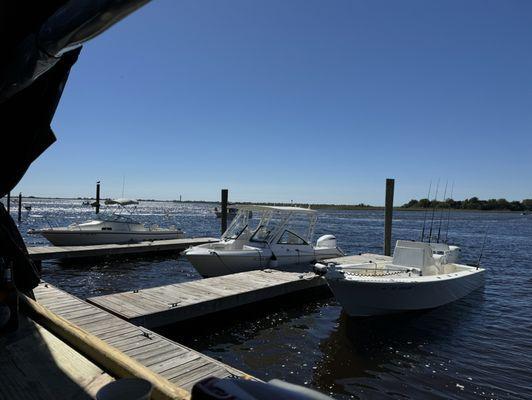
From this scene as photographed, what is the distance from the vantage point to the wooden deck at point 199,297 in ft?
27.3

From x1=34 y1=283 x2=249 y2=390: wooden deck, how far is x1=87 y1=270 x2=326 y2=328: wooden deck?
685 millimetres

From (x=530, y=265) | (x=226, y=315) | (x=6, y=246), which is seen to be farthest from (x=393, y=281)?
(x=530, y=265)

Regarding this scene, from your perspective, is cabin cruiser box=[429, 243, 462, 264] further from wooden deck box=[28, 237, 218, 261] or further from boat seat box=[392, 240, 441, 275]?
wooden deck box=[28, 237, 218, 261]

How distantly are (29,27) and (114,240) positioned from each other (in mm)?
19795

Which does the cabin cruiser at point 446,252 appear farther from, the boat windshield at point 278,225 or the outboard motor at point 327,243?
the boat windshield at point 278,225

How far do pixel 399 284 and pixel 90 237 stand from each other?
16.7 meters

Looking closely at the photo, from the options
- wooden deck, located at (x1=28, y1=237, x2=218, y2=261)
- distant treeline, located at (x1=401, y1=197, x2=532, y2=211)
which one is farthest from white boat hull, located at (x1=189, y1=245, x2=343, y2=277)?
distant treeline, located at (x1=401, y1=197, x2=532, y2=211)

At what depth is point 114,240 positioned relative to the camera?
21484 millimetres

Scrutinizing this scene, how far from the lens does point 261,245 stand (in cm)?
1471

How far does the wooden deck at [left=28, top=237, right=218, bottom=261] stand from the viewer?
16.6 meters

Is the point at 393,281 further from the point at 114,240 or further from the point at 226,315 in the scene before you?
the point at 114,240

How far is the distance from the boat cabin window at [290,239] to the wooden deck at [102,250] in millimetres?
8277

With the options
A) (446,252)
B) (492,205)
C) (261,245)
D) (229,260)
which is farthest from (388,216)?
(492,205)

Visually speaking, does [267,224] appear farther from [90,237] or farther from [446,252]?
[90,237]
